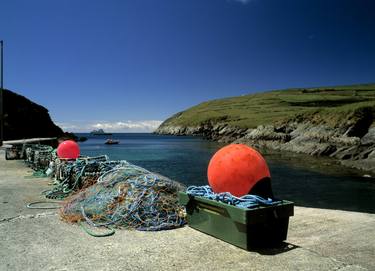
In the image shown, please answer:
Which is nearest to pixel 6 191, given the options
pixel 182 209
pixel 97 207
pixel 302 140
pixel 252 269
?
pixel 97 207

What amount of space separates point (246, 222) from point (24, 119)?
262 feet

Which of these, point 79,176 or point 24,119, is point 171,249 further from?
point 24,119

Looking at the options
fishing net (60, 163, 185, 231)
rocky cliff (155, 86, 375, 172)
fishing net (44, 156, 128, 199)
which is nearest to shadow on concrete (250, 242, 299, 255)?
fishing net (60, 163, 185, 231)

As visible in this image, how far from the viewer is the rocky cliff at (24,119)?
7025 centimetres

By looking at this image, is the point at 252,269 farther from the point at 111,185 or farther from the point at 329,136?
the point at 329,136

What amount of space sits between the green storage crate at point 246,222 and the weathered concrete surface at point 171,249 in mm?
154

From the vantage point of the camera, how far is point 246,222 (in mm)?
5078

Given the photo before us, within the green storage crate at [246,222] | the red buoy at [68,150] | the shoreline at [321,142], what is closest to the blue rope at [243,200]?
the green storage crate at [246,222]

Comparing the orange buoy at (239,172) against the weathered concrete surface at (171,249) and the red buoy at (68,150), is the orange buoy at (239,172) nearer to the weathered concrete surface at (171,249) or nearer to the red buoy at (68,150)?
the weathered concrete surface at (171,249)

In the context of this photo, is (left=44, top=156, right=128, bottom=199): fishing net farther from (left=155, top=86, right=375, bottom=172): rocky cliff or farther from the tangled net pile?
(left=155, top=86, right=375, bottom=172): rocky cliff

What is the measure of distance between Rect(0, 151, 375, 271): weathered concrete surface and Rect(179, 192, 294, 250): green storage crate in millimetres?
154

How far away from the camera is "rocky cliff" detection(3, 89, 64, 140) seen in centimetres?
7025

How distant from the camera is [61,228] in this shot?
658cm

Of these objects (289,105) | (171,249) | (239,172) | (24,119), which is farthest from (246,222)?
(289,105)
